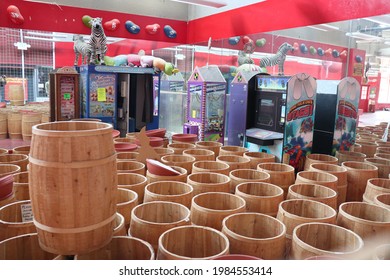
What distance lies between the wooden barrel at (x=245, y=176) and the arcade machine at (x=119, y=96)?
338 centimetres

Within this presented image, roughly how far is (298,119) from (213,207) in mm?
2618

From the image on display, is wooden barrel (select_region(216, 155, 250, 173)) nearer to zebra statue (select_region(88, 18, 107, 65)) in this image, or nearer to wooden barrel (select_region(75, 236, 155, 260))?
wooden barrel (select_region(75, 236, 155, 260))

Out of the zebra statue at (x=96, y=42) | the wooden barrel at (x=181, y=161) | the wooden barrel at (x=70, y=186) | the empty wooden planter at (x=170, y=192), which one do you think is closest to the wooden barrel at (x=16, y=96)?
the zebra statue at (x=96, y=42)

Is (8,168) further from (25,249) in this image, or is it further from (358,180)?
(358,180)

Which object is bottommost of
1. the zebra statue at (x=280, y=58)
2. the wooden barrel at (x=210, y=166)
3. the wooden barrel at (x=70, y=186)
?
the wooden barrel at (x=210, y=166)

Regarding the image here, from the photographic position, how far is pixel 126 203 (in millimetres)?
2289

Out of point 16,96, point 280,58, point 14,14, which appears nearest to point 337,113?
point 280,58

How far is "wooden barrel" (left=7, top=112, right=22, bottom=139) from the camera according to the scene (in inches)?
304

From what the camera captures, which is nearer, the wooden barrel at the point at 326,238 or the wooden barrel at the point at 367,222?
the wooden barrel at the point at 326,238

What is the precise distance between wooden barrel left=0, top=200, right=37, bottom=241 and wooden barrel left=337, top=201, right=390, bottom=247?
1.93 metres

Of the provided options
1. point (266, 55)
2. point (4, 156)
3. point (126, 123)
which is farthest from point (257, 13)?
point (4, 156)

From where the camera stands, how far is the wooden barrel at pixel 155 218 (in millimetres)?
1974

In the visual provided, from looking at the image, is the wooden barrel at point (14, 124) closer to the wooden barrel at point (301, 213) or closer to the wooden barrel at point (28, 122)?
the wooden barrel at point (28, 122)

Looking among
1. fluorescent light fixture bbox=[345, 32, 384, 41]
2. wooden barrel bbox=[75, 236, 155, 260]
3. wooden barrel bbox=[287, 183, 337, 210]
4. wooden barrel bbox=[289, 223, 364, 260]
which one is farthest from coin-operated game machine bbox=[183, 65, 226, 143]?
wooden barrel bbox=[75, 236, 155, 260]
